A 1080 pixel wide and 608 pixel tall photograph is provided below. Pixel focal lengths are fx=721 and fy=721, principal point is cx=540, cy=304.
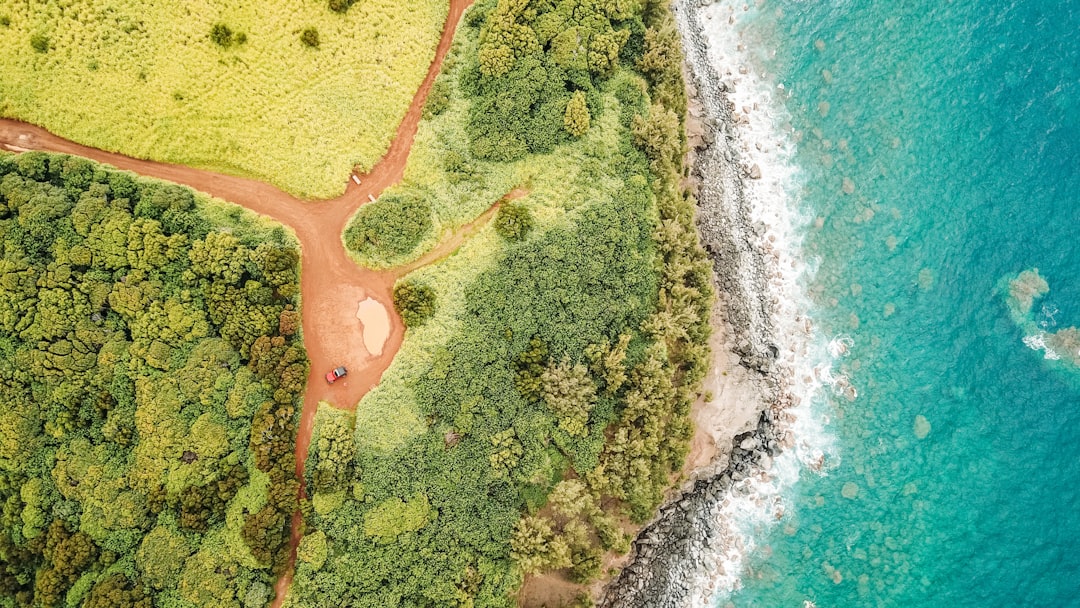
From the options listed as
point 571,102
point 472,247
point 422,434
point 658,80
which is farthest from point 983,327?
point 422,434

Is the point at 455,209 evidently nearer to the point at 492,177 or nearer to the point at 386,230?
the point at 492,177

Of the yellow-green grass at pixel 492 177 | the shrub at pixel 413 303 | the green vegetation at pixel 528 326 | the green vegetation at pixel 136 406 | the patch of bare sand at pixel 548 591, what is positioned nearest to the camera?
the green vegetation at pixel 136 406

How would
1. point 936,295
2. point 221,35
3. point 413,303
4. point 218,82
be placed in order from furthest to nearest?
point 936,295 < point 218,82 < point 221,35 < point 413,303

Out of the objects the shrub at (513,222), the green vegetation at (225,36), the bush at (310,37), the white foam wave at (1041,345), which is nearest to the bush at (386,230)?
the shrub at (513,222)

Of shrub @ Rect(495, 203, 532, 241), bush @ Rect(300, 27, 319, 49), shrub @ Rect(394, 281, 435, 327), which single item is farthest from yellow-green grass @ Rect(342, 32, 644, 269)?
bush @ Rect(300, 27, 319, 49)

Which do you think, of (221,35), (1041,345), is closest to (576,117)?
(221,35)

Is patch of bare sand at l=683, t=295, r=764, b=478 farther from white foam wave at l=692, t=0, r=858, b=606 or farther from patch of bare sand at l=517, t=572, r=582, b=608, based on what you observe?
patch of bare sand at l=517, t=572, r=582, b=608

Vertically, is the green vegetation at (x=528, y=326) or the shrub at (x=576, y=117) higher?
the shrub at (x=576, y=117)

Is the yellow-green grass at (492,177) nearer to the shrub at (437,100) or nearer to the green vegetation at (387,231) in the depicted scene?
the shrub at (437,100)
